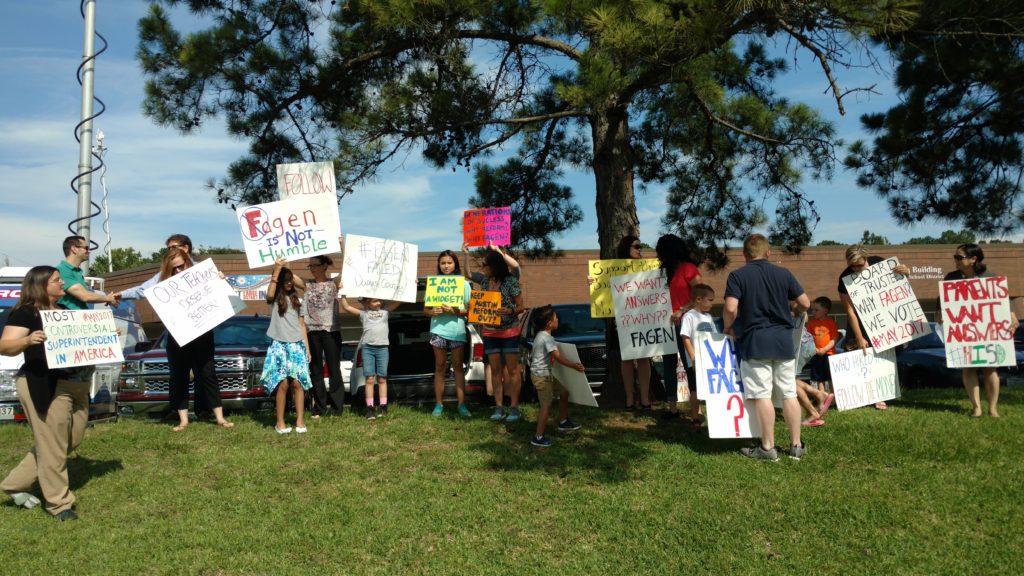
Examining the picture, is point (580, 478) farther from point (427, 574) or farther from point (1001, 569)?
point (1001, 569)

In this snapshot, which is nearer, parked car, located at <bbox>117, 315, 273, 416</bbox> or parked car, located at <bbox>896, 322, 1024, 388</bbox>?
parked car, located at <bbox>117, 315, 273, 416</bbox>

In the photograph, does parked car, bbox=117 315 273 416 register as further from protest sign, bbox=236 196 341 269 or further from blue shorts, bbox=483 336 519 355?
blue shorts, bbox=483 336 519 355

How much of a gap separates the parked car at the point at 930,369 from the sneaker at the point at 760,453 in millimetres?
7186

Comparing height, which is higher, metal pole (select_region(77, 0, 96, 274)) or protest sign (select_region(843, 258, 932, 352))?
metal pole (select_region(77, 0, 96, 274))

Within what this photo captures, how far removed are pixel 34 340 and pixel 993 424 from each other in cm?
834

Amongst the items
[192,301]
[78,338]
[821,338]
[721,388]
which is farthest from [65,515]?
[821,338]

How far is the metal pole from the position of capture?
9.29m

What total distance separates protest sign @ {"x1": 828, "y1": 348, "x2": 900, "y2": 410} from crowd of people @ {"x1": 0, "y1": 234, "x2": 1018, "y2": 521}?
0.63 ft

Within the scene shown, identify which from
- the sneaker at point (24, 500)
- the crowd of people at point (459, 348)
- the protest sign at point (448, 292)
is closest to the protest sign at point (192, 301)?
the crowd of people at point (459, 348)

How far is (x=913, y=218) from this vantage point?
1091cm

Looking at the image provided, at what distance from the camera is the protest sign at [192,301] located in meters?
7.29

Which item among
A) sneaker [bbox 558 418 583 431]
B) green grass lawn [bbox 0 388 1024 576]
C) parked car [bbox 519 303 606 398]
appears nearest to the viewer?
green grass lawn [bbox 0 388 1024 576]

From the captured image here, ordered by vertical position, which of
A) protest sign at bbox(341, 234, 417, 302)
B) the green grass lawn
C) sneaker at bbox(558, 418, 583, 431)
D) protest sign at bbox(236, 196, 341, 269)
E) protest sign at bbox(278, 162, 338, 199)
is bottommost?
the green grass lawn

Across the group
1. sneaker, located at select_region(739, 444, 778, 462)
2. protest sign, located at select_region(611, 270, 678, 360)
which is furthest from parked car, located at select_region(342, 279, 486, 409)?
sneaker, located at select_region(739, 444, 778, 462)
